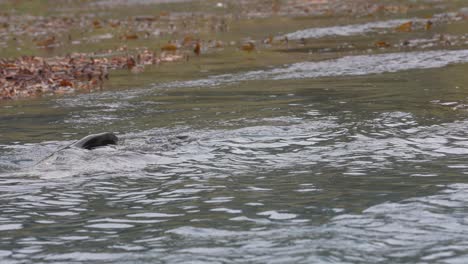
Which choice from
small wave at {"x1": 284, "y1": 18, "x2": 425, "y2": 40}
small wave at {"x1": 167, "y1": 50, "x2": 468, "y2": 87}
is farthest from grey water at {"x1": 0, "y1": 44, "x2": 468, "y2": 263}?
small wave at {"x1": 284, "y1": 18, "x2": 425, "y2": 40}

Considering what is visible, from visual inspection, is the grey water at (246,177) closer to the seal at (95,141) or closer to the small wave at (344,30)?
the seal at (95,141)

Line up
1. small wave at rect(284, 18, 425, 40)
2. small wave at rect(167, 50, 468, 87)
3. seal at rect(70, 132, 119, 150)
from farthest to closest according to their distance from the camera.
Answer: small wave at rect(284, 18, 425, 40) < small wave at rect(167, 50, 468, 87) < seal at rect(70, 132, 119, 150)

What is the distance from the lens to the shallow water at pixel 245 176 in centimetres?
523

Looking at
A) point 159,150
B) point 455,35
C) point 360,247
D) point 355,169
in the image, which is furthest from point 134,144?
point 455,35

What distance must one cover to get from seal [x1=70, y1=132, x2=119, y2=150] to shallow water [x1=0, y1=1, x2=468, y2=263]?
0.12 m

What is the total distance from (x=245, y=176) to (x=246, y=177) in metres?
0.04

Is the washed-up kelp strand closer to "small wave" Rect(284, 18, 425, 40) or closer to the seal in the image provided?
"small wave" Rect(284, 18, 425, 40)

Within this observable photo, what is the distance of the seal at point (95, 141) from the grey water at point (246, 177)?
117mm

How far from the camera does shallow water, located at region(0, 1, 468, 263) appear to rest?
17.2ft

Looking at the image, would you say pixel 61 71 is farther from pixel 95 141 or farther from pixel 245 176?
pixel 245 176

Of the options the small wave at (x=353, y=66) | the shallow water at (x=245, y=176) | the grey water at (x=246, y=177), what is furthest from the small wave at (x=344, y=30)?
the grey water at (x=246, y=177)

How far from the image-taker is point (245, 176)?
7.15m

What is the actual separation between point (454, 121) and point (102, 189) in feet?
12.7

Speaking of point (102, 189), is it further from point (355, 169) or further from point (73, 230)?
point (355, 169)
